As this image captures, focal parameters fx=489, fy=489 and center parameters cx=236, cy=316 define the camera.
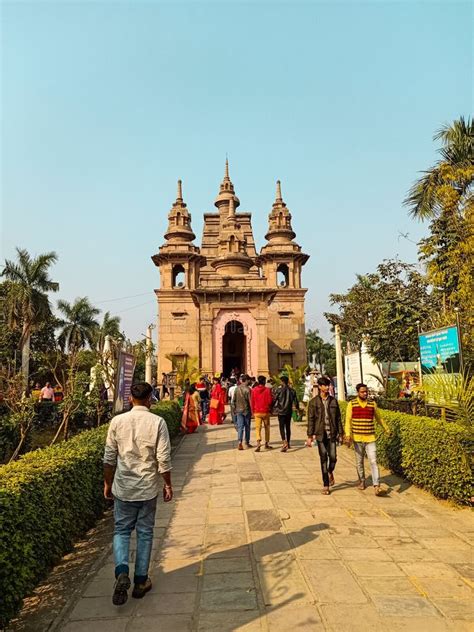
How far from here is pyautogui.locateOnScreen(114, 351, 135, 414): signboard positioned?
31.4 feet

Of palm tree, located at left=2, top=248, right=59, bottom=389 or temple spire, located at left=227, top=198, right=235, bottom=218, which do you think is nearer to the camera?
palm tree, located at left=2, top=248, right=59, bottom=389

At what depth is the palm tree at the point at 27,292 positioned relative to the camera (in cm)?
3262

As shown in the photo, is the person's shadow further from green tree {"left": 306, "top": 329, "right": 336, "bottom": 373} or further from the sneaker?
green tree {"left": 306, "top": 329, "right": 336, "bottom": 373}

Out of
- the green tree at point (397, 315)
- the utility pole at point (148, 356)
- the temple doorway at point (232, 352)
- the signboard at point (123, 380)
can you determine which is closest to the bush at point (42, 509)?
the signboard at point (123, 380)

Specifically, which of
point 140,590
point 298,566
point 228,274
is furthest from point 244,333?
point 140,590

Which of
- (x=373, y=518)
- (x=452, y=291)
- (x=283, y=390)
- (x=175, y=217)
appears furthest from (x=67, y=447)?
(x=175, y=217)

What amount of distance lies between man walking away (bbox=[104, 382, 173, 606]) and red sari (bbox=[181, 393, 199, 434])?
10.0 metres

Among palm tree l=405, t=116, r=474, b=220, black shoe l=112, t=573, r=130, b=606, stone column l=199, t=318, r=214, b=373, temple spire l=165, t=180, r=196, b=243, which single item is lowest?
black shoe l=112, t=573, r=130, b=606


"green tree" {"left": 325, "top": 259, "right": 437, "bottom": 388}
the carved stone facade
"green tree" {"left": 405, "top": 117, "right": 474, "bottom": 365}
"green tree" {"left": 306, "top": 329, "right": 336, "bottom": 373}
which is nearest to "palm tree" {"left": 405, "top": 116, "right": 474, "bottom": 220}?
"green tree" {"left": 405, "top": 117, "right": 474, "bottom": 365}

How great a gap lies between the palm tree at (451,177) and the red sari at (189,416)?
975 centimetres

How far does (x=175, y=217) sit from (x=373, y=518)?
36.5 meters

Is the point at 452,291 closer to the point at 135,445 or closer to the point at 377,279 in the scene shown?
the point at 377,279

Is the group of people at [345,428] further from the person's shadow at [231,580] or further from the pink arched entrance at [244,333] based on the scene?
the pink arched entrance at [244,333]

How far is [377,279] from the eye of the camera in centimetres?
2880
